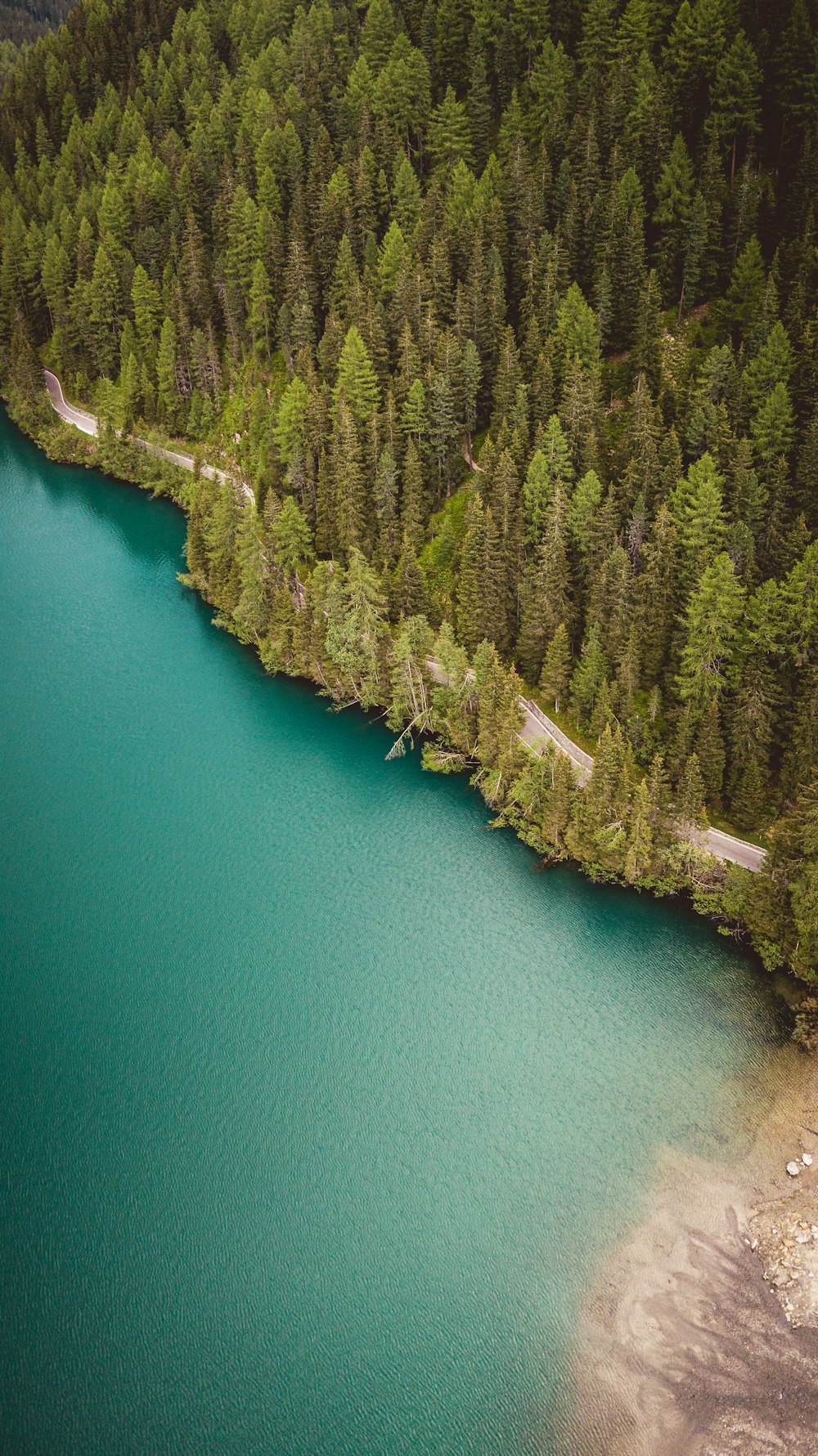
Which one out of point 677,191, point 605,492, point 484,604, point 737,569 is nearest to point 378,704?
point 484,604

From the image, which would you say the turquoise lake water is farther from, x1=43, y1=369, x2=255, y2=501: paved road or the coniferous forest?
x1=43, y1=369, x2=255, y2=501: paved road

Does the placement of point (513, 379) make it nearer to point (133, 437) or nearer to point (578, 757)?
point (578, 757)

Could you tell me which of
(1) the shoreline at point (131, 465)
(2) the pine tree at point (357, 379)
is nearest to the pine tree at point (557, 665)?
(1) the shoreline at point (131, 465)

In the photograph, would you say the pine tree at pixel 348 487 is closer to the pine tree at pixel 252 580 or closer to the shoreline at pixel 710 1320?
the pine tree at pixel 252 580

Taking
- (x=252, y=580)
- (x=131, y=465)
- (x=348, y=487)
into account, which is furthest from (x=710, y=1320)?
(x=131, y=465)

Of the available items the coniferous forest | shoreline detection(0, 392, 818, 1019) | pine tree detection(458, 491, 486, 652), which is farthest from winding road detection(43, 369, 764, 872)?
shoreline detection(0, 392, 818, 1019)
